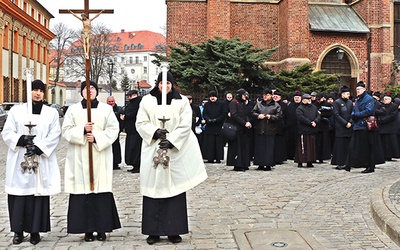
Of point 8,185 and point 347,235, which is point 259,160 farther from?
point 8,185

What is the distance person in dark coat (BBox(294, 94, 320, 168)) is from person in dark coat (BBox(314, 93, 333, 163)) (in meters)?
0.75

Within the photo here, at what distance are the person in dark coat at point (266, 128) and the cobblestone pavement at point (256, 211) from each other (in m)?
0.67

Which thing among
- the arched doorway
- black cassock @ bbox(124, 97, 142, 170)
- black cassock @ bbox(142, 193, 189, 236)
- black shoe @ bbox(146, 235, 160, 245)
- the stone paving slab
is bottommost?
the stone paving slab

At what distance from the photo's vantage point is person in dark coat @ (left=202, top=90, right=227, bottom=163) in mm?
13969

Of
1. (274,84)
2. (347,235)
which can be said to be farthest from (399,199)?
(274,84)

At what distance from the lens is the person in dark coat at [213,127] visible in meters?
14.0

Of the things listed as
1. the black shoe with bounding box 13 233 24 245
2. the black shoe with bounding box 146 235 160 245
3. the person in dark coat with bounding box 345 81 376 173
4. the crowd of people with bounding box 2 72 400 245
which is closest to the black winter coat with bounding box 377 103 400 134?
the person in dark coat with bounding box 345 81 376 173

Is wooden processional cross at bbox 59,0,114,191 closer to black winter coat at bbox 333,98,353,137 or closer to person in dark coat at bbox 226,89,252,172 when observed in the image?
person in dark coat at bbox 226,89,252,172

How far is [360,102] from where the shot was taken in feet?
37.4

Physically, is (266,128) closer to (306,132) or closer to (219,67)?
(306,132)

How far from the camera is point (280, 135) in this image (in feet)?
44.5

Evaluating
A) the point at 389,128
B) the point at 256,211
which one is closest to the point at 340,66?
the point at 389,128

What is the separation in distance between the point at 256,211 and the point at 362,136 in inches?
193

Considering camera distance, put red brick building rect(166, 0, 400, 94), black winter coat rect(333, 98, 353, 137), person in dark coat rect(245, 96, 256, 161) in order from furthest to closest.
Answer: red brick building rect(166, 0, 400, 94) < person in dark coat rect(245, 96, 256, 161) < black winter coat rect(333, 98, 353, 137)
